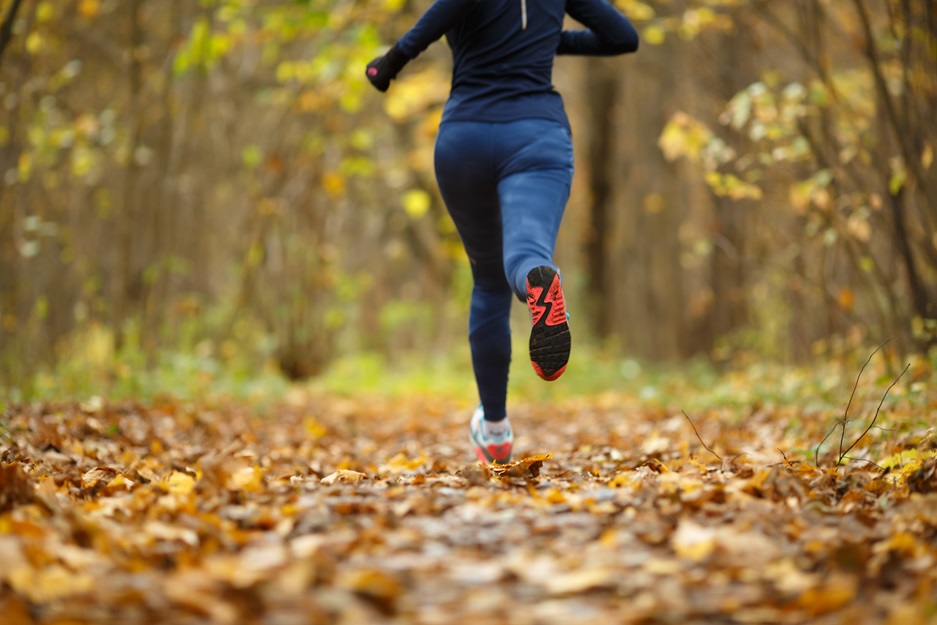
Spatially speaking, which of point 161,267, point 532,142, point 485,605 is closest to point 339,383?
point 161,267

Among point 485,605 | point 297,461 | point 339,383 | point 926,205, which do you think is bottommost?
point 339,383

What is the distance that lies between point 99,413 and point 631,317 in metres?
11.5

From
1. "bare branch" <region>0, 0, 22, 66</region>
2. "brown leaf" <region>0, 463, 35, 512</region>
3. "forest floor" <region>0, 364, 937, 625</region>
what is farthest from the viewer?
"bare branch" <region>0, 0, 22, 66</region>

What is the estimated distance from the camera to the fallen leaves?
1702 mm

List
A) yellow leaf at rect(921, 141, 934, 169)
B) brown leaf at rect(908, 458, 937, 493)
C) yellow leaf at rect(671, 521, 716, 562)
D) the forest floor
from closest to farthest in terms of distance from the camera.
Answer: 1. the forest floor
2. yellow leaf at rect(671, 521, 716, 562)
3. brown leaf at rect(908, 458, 937, 493)
4. yellow leaf at rect(921, 141, 934, 169)

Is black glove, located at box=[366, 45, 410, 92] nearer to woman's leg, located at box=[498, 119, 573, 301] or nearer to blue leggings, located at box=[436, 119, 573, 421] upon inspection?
blue leggings, located at box=[436, 119, 573, 421]

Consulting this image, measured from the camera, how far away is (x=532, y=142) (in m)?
3.41

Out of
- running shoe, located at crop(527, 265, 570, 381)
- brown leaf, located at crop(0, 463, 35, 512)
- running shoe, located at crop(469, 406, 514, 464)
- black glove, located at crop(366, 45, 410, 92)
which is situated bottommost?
running shoe, located at crop(469, 406, 514, 464)

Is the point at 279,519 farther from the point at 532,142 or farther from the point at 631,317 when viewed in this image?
the point at 631,317

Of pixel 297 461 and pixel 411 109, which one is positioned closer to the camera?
pixel 297 461

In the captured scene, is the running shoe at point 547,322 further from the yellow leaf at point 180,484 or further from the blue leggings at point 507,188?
the yellow leaf at point 180,484

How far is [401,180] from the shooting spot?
14.8 metres

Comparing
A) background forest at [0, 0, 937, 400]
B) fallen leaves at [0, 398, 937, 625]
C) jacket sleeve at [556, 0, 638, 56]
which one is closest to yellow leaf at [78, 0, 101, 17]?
background forest at [0, 0, 937, 400]

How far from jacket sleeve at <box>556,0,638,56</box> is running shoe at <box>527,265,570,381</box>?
3.89 feet
